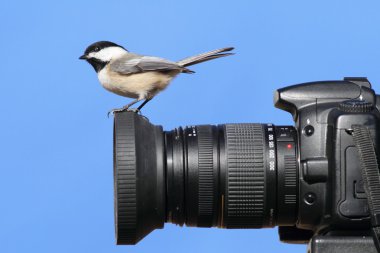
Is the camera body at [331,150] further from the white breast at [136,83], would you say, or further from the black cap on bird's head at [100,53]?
the black cap on bird's head at [100,53]

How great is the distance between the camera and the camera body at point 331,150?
3.15 metres

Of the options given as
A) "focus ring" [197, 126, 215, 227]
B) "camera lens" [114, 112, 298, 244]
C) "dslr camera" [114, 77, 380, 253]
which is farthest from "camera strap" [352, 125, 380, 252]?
"focus ring" [197, 126, 215, 227]

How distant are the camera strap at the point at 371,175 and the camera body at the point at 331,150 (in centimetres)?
9

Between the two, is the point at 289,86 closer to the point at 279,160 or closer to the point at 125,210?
the point at 279,160

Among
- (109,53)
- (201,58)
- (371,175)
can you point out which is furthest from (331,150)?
(109,53)

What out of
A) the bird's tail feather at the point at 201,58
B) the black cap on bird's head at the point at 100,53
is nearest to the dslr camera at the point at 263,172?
the bird's tail feather at the point at 201,58

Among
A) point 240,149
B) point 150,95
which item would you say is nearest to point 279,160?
point 240,149

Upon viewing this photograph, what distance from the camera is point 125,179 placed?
322 centimetres

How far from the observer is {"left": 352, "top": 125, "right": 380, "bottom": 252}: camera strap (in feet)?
9.74

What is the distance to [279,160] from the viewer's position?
11.0ft

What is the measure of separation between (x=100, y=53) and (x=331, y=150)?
161cm

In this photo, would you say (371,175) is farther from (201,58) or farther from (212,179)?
(201,58)

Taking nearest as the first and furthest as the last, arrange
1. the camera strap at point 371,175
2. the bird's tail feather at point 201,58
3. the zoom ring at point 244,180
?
the camera strap at point 371,175 < the zoom ring at point 244,180 < the bird's tail feather at point 201,58

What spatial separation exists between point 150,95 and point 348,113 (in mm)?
1381
